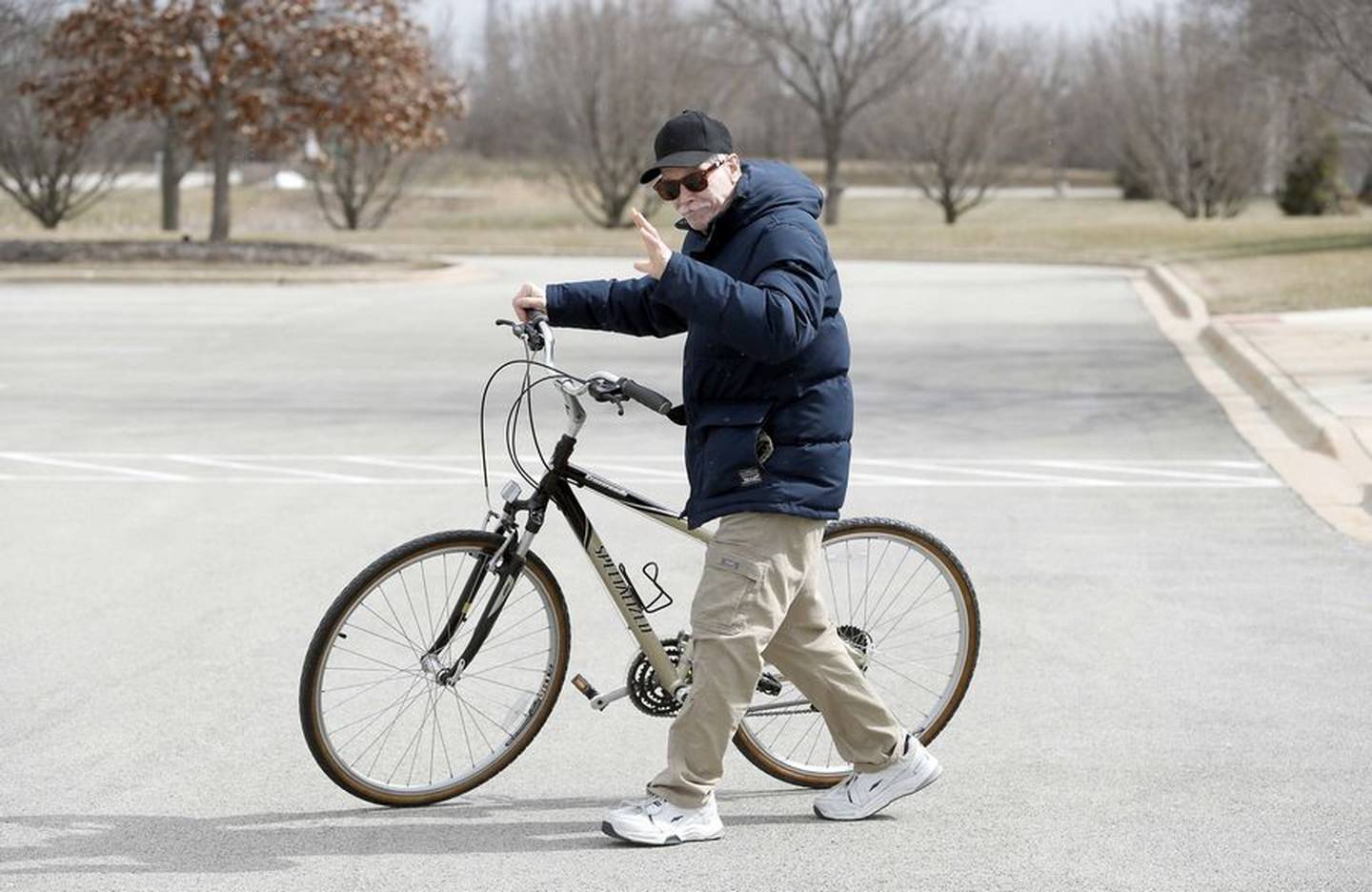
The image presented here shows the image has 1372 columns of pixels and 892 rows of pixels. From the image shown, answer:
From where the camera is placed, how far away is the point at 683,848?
505cm

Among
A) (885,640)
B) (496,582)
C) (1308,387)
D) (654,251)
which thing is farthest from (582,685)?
(1308,387)

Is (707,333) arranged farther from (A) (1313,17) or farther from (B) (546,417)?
(A) (1313,17)

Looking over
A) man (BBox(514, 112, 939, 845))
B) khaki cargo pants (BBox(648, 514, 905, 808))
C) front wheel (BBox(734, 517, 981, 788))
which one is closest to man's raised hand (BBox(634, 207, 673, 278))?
man (BBox(514, 112, 939, 845))

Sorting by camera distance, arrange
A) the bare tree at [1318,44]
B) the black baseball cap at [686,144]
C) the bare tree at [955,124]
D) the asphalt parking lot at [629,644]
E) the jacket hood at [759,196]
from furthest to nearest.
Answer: the bare tree at [955,124], the bare tree at [1318,44], the asphalt parking lot at [629,644], the jacket hood at [759,196], the black baseball cap at [686,144]

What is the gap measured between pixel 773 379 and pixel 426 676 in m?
1.21

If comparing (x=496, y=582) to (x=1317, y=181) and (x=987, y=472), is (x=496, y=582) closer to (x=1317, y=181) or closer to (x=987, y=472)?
(x=987, y=472)

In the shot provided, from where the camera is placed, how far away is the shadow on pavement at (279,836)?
489 centimetres

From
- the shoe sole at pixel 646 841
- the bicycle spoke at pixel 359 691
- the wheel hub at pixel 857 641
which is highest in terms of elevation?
the wheel hub at pixel 857 641

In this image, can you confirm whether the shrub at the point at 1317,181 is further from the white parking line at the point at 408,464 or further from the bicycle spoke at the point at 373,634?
the bicycle spoke at the point at 373,634

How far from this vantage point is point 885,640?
18.8ft

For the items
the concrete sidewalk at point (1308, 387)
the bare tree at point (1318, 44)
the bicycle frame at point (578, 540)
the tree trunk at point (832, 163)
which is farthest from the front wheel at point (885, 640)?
the tree trunk at point (832, 163)

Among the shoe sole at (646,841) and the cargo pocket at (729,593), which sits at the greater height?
the cargo pocket at (729,593)

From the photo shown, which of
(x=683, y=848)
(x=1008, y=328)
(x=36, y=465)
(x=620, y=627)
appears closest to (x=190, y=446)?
(x=36, y=465)

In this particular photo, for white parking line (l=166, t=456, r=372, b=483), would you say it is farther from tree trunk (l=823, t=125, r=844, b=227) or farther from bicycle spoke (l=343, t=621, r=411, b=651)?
tree trunk (l=823, t=125, r=844, b=227)
